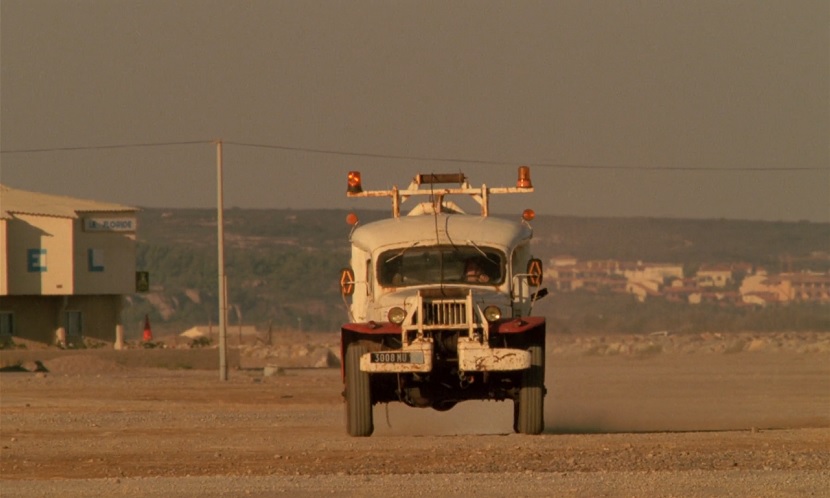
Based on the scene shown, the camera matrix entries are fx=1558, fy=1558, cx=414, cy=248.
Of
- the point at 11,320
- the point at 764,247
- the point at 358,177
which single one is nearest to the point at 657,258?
the point at 764,247

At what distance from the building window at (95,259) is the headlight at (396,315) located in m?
47.3

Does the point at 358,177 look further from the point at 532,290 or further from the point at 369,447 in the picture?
the point at 369,447

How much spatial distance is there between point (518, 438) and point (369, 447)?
2.14 meters

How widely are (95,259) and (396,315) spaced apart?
47.5m

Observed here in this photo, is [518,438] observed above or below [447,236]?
below

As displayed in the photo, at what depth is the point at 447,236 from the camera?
20438mm

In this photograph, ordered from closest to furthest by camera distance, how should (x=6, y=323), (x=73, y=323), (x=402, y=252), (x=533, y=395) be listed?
(x=533, y=395)
(x=402, y=252)
(x=6, y=323)
(x=73, y=323)

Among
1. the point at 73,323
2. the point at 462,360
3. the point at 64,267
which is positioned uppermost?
the point at 64,267

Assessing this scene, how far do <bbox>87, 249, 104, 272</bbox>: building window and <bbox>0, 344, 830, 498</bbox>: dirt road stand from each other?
1080 inches

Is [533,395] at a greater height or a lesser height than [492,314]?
lesser

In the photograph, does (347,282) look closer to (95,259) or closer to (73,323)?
(95,259)

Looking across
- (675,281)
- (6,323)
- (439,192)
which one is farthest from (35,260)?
(675,281)

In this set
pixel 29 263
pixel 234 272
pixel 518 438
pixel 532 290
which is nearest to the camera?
pixel 518 438

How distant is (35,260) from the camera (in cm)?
6353
